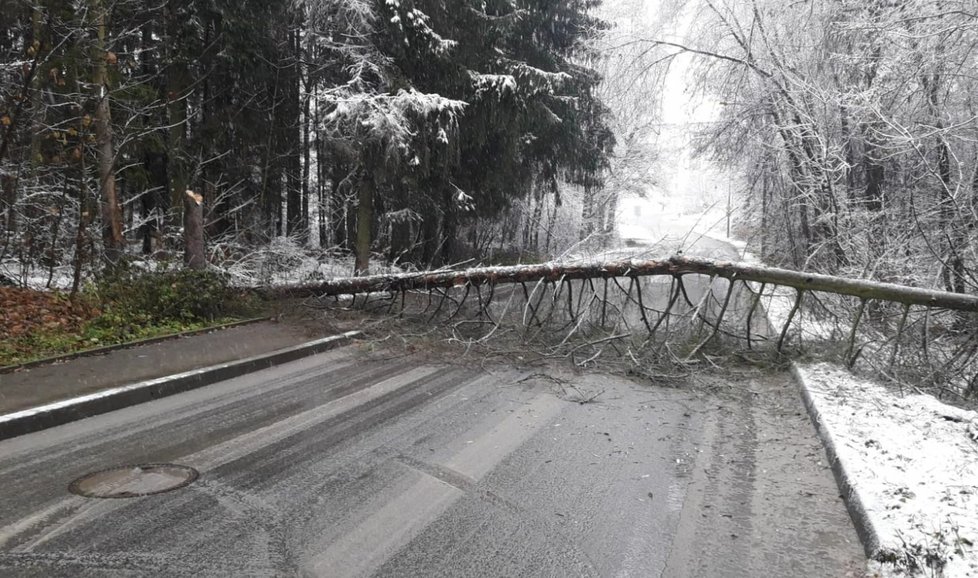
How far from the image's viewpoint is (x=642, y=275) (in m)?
9.14

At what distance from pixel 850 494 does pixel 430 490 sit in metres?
2.95

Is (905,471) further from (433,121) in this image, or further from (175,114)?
(175,114)

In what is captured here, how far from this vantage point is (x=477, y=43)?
1460 centimetres

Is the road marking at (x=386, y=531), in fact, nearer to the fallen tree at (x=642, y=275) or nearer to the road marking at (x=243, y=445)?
the road marking at (x=243, y=445)

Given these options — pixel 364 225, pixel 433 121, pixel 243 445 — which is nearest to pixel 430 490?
pixel 243 445

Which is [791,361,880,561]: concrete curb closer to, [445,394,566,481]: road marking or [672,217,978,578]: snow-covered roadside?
[672,217,978,578]: snow-covered roadside

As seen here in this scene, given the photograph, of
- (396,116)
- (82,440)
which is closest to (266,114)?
(396,116)

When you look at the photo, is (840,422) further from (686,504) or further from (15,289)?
(15,289)

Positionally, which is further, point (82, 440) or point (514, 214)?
point (514, 214)

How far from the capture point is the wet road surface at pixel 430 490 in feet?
11.2

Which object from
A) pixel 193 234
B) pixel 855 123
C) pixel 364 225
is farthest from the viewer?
pixel 364 225

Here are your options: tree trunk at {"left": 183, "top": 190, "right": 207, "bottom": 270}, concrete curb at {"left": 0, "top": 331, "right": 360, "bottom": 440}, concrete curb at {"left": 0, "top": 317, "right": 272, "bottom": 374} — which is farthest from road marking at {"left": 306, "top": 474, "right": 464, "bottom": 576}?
tree trunk at {"left": 183, "top": 190, "right": 207, "bottom": 270}

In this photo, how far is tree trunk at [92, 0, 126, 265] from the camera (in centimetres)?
924

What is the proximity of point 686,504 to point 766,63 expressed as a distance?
41.3 feet
